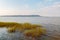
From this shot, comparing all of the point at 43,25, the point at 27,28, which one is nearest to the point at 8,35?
the point at 27,28

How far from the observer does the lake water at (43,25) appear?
4.19ft

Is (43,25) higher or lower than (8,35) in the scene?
higher

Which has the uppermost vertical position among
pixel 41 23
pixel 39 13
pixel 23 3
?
pixel 23 3

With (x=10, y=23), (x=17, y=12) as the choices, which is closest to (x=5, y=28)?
(x=10, y=23)

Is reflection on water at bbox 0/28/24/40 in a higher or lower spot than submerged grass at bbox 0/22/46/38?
lower

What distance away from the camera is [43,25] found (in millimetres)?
1313

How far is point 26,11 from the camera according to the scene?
1.35m

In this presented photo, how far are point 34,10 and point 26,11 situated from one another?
0.10m

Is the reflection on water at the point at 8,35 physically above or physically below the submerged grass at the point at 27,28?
below

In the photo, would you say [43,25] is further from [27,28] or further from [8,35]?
[8,35]

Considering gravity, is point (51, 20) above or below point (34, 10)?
below

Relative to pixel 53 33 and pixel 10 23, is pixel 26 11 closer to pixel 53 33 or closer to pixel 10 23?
pixel 10 23

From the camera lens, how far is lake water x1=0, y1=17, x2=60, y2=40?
1.28 metres

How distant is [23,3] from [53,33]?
0.52m
